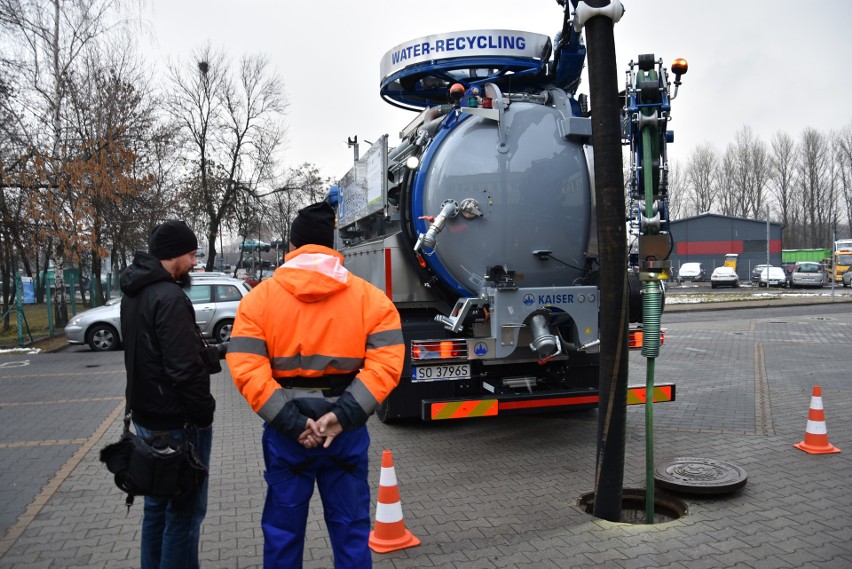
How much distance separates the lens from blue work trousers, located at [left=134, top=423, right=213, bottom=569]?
329 centimetres

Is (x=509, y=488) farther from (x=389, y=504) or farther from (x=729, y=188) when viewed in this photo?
(x=729, y=188)

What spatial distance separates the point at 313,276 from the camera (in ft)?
10.1

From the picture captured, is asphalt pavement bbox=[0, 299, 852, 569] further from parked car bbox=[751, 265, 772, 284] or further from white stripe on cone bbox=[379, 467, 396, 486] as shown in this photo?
parked car bbox=[751, 265, 772, 284]

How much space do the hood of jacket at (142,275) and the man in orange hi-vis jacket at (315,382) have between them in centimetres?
51

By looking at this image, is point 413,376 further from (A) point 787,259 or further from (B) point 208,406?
(A) point 787,259

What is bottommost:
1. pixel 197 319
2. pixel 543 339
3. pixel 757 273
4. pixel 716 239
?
pixel 197 319

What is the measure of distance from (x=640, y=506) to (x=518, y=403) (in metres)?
1.35

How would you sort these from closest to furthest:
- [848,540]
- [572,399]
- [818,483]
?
[848,540] < [818,483] < [572,399]

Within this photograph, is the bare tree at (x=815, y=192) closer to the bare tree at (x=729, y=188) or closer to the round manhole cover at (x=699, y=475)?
the bare tree at (x=729, y=188)

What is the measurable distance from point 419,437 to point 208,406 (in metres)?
3.95

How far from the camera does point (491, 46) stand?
6.97 metres

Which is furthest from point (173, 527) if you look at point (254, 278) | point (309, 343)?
point (254, 278)

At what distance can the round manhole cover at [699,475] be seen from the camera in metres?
4.86

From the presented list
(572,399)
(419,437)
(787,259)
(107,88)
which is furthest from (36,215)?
(787,259)
